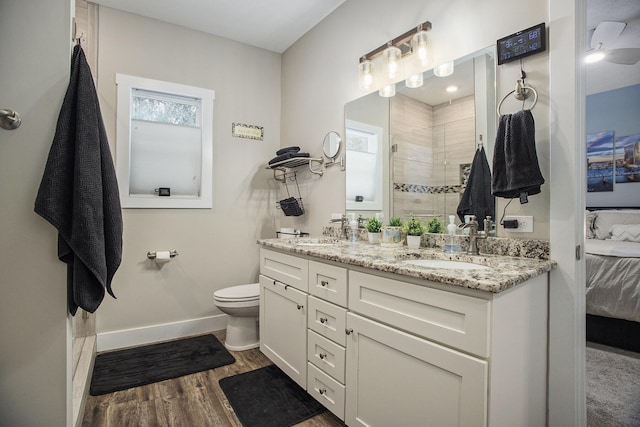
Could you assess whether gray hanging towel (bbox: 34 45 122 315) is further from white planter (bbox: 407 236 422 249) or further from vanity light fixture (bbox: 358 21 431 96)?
vanity light fixture (bbox: 358 21 431 96)

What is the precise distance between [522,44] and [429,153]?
69 centimetres

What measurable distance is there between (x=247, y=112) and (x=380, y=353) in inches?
106

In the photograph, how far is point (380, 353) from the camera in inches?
52.0

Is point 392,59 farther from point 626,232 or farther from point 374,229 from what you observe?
point 626,232

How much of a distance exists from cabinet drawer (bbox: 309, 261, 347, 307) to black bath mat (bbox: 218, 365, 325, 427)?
66 cm

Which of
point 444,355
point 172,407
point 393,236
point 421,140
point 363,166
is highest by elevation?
point 421,140

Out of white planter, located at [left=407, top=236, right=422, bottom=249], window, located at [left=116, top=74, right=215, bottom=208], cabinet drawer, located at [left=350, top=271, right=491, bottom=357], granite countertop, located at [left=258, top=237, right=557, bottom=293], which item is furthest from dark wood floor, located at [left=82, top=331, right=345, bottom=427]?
window, located at [left=116, top=74, right=215, bottom=208]

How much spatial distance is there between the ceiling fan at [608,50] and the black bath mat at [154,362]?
12.5ft

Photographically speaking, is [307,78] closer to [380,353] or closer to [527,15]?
[527,15]

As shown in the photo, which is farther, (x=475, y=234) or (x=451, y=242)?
(x=451, y=242)

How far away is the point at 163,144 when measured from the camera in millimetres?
2854

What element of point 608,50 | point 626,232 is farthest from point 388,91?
point 626,232

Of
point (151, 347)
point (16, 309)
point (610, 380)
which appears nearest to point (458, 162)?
point (610, 380)

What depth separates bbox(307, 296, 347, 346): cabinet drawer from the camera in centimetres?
154
